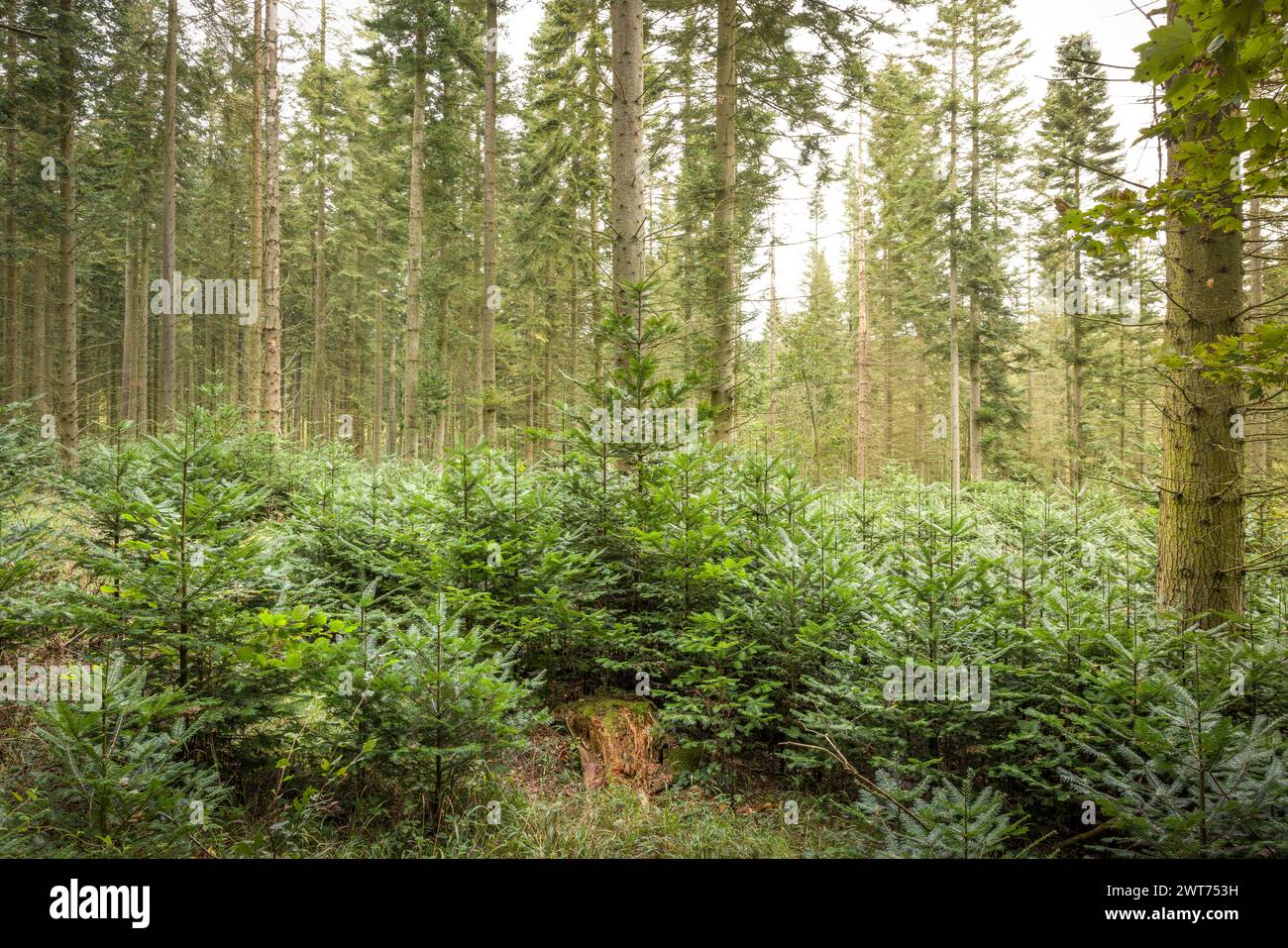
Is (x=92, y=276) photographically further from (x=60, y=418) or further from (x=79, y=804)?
(x=79, y=804)

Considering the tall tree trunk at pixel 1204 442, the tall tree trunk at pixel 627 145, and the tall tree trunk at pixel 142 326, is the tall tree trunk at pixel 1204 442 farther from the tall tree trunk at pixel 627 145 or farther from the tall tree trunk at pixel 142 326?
the tall tree trunk at pixel 142 326

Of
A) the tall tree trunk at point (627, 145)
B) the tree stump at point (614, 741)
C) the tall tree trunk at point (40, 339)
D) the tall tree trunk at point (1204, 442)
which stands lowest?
the tree stump at point (614, 741)

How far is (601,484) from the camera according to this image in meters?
5.58

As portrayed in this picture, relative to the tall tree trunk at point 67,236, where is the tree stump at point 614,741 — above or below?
below

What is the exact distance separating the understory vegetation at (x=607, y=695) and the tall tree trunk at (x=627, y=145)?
8.25ft

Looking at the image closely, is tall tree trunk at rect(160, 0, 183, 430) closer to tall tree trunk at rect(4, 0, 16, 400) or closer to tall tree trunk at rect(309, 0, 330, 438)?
tall tree trunk at rect(4, 0, 16, 400)

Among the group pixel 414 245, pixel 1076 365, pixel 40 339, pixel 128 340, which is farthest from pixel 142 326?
pixel 1076 365

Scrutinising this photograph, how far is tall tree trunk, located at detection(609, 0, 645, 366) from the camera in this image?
629cm

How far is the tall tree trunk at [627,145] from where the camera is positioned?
20.6 feet

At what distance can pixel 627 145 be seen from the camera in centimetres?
637

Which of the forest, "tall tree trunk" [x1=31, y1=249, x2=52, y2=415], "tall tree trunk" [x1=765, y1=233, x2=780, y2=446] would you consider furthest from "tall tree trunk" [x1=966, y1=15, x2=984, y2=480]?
"tall tree trunk" [x1=31, y1=249, x2=52, y2=415]

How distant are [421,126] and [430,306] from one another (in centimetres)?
1251

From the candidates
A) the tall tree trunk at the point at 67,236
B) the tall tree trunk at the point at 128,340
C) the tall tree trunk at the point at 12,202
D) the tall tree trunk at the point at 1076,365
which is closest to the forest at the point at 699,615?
the tall tree trunk at the point at 67,236
